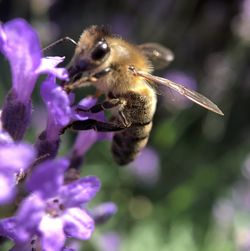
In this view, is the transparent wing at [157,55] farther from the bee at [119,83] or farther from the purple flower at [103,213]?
the purple flower at [103,213]

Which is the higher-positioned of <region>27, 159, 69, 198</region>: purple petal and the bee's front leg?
<region>27, 159, 69, 198</region>: purple petal

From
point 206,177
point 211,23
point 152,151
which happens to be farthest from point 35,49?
point 211,23

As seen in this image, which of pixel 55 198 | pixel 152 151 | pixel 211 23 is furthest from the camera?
pixel 211 23

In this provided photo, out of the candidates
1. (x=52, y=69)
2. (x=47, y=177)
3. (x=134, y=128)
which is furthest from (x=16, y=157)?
(x=134, y=128)

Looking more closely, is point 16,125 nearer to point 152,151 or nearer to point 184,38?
point 152,151

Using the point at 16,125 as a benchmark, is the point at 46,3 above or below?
below

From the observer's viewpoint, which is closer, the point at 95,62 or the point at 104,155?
the point at 95,62

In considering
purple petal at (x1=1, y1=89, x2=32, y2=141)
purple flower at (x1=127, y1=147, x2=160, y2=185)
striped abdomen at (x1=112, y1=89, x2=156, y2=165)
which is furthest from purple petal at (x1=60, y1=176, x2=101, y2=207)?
purple flower at (x1=127, y1=147, x2=160, y2=185)

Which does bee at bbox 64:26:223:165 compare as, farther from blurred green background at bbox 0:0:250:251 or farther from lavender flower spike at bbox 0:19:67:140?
blurred green background at bbox 0:0:250:251

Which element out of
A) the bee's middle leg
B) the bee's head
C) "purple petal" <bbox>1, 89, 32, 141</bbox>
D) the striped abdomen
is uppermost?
the bee's head
